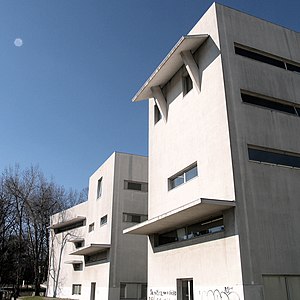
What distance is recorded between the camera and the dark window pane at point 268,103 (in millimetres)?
15289

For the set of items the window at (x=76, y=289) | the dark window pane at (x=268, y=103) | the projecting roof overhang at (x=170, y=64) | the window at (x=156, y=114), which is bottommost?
the window at (x=76, y=289)

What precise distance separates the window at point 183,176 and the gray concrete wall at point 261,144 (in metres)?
3.08

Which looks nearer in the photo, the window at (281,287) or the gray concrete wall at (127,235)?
the window at (281,287)

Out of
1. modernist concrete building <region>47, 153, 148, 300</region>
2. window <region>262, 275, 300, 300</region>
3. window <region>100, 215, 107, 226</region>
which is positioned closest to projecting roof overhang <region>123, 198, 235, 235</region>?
window <region>262, 275, 300, 300</region>

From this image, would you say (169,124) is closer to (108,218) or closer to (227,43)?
(227,43)

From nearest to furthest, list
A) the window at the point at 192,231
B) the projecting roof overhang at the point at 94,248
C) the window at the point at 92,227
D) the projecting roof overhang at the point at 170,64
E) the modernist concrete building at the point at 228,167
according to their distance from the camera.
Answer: the modernist concrete building at the point at 228,167, the window at the point at 192,231, the projecting roof overhang at the point at 170,64, the projecting roof overhang at the point at 94,248, the window at the point at 92,227

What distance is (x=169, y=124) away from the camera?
1925 cm

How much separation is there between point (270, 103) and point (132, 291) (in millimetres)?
17550

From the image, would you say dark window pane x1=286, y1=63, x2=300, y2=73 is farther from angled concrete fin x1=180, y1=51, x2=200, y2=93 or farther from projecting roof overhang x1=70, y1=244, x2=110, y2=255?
projecting roof overhang x1=70, y1=244, x2=110, y2=255

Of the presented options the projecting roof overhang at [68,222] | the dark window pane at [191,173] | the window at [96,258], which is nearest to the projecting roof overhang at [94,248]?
the window at [96,258]

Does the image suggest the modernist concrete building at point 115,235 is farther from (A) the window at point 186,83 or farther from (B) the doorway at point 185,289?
(A) the window at point 186,83

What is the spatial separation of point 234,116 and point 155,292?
985cm

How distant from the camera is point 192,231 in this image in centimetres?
1563

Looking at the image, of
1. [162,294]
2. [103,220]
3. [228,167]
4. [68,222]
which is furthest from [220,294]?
[68,222]
